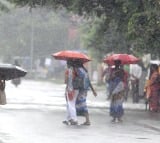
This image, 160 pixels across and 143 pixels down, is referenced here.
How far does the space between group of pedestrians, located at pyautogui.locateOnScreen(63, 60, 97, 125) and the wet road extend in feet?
1.05

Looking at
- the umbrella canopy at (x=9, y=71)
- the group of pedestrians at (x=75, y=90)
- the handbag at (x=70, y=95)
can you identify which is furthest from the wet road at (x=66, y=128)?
the umbrella canopy at (x=9, y=71)

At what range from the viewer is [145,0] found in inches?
783

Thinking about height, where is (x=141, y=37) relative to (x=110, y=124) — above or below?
above

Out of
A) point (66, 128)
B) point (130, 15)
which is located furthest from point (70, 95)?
point (130, 15)

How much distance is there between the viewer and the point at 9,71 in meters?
12.6

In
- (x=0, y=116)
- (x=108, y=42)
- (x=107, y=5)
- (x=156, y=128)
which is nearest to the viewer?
(x=156, y=128)

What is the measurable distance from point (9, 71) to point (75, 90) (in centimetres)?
468

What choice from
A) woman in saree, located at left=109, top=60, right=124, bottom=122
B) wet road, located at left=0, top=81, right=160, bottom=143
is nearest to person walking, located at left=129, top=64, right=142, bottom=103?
wet road, located at left=0, top=81, right=160, bottom=143

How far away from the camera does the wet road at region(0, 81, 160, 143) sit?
14.1 m

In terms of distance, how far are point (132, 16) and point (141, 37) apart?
25.3 inches

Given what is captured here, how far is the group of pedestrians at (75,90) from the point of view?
55.6 ft

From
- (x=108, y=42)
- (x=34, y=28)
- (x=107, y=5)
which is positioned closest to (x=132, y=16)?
(x=107, y=5)

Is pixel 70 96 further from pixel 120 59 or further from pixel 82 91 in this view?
pixel 120 59

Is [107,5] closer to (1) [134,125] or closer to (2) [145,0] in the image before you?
(2) [145,0]
